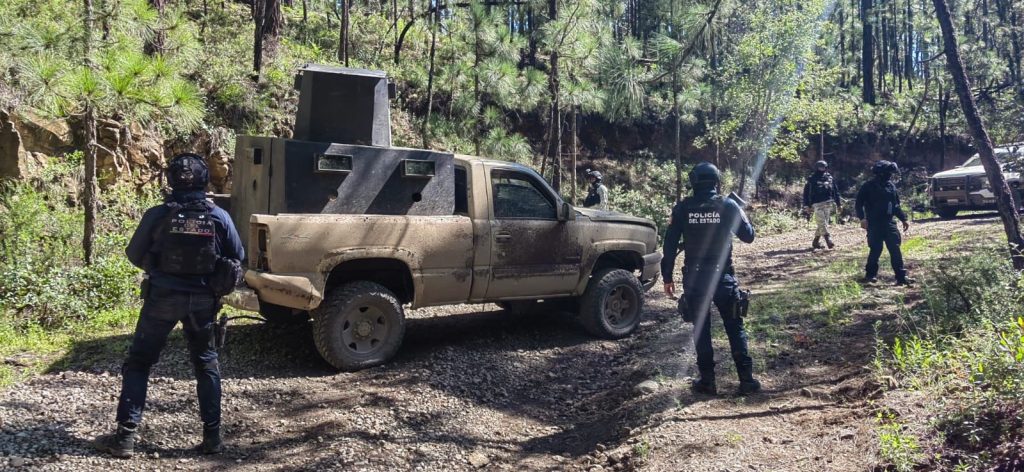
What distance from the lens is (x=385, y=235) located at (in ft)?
20.1

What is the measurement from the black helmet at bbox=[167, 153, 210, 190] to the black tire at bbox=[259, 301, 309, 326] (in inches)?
90.3

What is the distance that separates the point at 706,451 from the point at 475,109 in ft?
48.7

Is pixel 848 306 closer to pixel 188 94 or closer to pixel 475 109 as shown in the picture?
pixel 188 94

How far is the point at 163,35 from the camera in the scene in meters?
9.01

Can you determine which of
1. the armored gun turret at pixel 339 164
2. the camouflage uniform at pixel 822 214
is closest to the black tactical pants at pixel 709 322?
the armored gun turret at pixel 339 164

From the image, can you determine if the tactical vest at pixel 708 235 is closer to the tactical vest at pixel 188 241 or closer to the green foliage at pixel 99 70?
the tactical vest at pixel 188 241

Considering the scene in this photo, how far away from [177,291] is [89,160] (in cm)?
402

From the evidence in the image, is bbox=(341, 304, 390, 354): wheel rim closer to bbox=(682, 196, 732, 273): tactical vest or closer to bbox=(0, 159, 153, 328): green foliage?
bbox=(682, 196, 732, 273): tactical vest

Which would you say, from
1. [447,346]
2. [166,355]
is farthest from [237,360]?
[447,346]

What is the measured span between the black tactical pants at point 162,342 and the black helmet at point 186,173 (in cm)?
66

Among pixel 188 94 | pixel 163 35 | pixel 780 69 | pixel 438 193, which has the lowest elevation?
pixel 438 193

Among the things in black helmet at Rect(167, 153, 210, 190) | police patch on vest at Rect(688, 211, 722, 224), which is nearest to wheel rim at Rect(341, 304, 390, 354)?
black helmet at Rect(167, 153, 210, 190)

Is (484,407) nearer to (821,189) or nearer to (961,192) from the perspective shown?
(821,189)

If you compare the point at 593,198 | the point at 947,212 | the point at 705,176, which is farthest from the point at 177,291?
the point at 947,212
